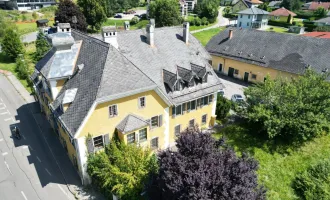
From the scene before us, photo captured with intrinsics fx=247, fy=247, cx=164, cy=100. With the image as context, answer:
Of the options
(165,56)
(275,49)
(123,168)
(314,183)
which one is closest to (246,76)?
(275,49)

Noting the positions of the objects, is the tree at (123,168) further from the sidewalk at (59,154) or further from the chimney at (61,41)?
the chimney at (61,41)

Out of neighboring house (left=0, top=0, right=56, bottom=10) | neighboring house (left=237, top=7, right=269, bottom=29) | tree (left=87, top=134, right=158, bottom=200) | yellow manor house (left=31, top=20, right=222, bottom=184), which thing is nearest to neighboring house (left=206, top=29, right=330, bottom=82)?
yellow manor house (left=31, top=20, right=222, bottom=184)

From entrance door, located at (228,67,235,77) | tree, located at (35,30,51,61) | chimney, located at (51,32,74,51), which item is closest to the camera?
chimney, located at (51,32,74,51)

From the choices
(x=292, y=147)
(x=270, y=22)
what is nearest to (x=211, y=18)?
(x=270, y=22)

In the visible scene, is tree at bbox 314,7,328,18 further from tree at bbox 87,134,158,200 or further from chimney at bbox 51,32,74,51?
tree at bbox 87,134,158,200

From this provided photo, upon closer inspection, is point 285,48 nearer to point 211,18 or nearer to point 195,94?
point 195,94

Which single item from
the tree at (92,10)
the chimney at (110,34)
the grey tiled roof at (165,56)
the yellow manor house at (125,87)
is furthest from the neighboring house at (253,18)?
the chimney at (110,34)
